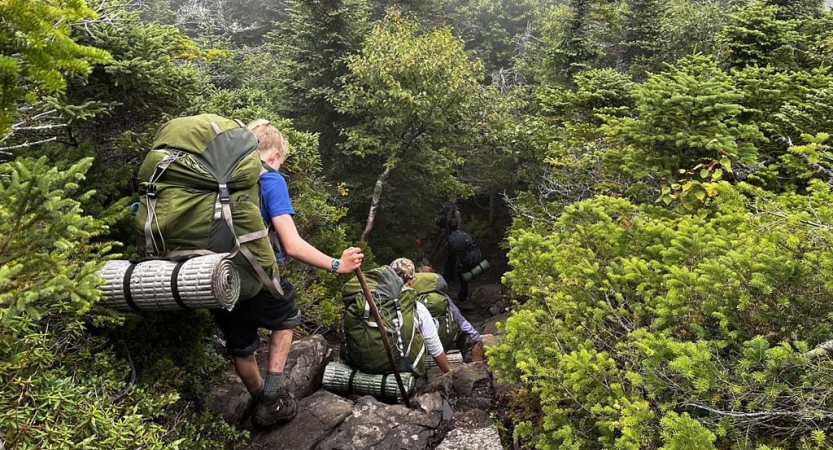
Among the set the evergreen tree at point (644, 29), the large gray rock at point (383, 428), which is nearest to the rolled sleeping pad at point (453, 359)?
the large gray rock at point (383, 428)

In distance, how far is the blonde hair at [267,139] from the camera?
166 inches

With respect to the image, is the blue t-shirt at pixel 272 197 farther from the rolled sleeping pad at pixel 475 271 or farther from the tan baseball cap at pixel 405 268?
the rolled sleeping pad at pixel 475 271

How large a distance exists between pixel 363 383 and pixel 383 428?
1.00 metres

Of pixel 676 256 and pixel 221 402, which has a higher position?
pixel 676 256

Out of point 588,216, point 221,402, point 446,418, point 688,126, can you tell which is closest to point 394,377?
point 446,418

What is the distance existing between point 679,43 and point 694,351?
15.3m

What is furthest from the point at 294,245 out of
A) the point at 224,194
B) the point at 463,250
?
the point at 463,250

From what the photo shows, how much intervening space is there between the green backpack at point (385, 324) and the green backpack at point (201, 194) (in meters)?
2.09

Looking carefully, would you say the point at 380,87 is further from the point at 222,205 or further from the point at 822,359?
the point at 822,359

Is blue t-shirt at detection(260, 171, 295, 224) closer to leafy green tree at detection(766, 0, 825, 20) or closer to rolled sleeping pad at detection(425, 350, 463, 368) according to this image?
rolled sleeping pad at detection(425, 350, 463, 368)

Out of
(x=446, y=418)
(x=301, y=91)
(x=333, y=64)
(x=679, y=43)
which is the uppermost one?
(x=679, y=43)

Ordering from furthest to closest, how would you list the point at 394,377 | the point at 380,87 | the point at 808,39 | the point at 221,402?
the point at 380,87 → the point at 808,39 → the point at 394,377 → the point at 221,402

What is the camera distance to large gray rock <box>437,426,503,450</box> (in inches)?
179

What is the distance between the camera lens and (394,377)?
5719 millimetres
